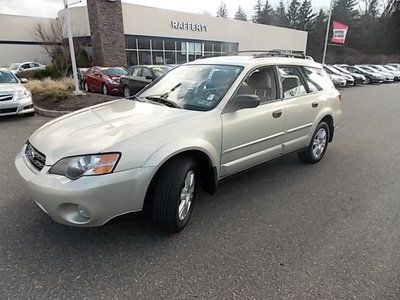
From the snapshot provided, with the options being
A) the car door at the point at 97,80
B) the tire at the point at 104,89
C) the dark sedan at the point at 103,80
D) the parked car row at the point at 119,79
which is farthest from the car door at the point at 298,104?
the car door at the point at 97,80

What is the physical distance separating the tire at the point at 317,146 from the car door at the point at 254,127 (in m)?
0.98

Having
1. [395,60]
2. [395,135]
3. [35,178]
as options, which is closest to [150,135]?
[35,178]

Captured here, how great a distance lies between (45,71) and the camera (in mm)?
19781

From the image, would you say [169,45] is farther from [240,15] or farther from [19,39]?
[240,15]

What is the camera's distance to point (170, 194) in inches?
109

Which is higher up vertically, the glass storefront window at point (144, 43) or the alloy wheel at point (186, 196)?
the glass storefront window at point (144, 43)

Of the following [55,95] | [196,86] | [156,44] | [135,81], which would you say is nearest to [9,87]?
[55,95]

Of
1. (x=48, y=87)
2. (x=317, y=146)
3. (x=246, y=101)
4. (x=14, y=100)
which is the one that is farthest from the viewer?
(x=48, y=87)

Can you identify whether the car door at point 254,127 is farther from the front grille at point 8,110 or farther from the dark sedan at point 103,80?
the dark sedan at point 103,80

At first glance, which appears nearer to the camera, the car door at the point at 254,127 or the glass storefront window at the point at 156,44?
the car door at the point at 254,127

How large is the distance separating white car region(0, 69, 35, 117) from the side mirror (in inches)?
283

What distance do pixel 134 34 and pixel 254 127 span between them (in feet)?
77.1

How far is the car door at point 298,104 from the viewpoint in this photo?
13.8 feet

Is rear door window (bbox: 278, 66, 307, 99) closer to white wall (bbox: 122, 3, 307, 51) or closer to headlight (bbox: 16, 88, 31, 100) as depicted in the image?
headlight (bbox: 16, 88, 31, 100)
